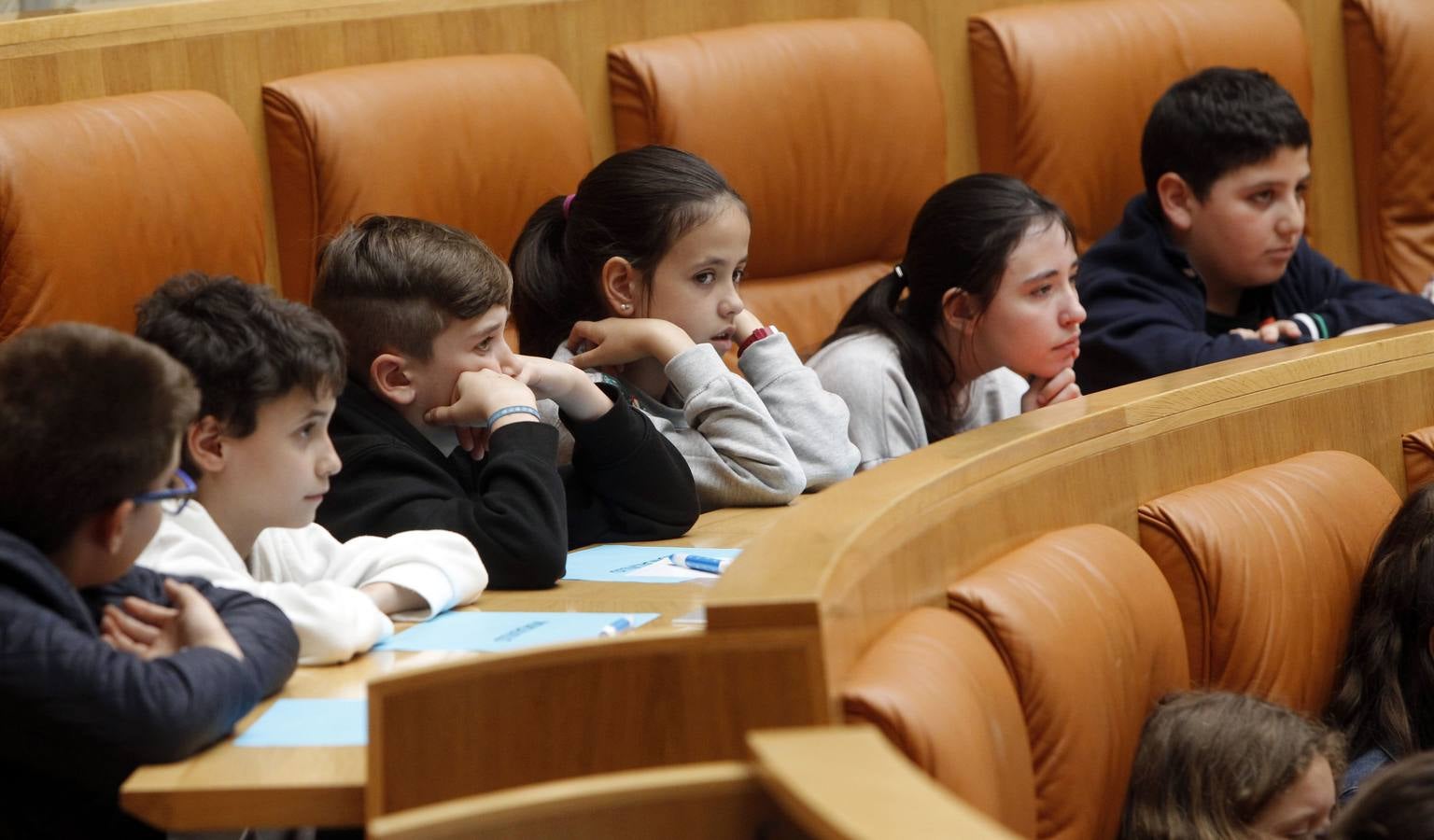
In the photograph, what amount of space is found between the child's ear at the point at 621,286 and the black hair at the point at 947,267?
1.38 ft

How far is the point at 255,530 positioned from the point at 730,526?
0.74 m

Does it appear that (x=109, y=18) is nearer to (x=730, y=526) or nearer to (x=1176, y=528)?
(x=730, y=526)

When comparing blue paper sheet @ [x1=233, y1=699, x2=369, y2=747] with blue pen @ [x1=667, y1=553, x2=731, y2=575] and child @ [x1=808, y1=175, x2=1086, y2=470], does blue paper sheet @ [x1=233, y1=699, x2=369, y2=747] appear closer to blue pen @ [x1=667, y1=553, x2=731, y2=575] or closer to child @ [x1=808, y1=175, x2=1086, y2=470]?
blue pen @ [x1=667, y1=553, x2=731, y2=575]

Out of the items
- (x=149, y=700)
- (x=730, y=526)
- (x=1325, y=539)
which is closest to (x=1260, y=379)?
(x=1325, y=539)

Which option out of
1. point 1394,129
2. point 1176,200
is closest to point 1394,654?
point 1176,200

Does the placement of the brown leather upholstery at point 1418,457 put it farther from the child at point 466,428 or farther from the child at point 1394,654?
the child at point 466,428

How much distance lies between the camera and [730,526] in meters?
2.31

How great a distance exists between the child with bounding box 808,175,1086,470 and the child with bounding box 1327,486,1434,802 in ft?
2.03

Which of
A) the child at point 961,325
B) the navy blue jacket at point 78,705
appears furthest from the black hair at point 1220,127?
Answer: the navy blue jacket at point 78,705

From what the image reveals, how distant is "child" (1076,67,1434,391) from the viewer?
10.8 ft

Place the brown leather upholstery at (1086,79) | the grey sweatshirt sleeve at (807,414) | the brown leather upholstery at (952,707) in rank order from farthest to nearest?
the brown leather upholstery at (1086,79) → the grey sweatshirt sleeve at (807,414) → the brown leather upholstery at (952,707)

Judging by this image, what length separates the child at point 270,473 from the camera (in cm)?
165

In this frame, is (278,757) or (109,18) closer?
(278,757)

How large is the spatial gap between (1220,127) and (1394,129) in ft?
3.87
